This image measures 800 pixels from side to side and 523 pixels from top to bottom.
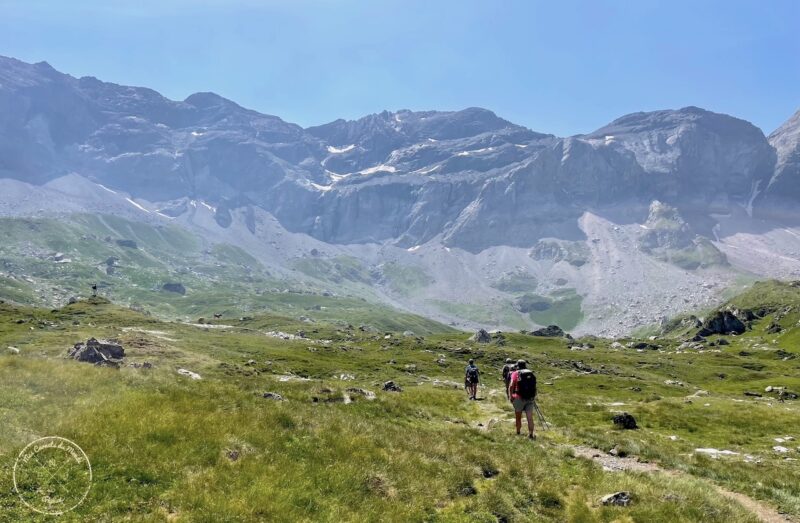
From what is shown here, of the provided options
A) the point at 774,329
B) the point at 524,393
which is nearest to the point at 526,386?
the point at 524,393

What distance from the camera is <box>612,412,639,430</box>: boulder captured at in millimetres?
34594

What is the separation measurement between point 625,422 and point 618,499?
68.9 ft

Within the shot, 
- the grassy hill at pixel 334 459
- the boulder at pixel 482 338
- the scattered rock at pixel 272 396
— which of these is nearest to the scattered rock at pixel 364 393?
the grassy hill at pixel 334 459

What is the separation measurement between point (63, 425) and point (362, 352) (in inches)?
4053

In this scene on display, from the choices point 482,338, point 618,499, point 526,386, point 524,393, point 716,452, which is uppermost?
point 526,386

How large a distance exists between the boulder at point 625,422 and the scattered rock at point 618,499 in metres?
20.0

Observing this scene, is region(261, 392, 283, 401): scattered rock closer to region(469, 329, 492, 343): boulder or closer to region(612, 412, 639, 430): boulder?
region(612, 412, 639, 430): boulder

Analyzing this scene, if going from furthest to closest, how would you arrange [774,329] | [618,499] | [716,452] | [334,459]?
[774,329] < [716,452] < [334,459] < [618,499]

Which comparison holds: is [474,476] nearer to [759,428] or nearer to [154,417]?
[154,417]

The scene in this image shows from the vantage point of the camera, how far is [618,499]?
16.3 metres

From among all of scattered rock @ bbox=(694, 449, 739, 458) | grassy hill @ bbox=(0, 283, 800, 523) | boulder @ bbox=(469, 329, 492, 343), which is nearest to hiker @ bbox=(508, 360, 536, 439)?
grassy hill @ bbox=(0, 283, 800, 523)

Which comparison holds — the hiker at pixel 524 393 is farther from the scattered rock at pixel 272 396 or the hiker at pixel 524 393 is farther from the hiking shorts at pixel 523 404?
the scattered rock at pixel 272 396

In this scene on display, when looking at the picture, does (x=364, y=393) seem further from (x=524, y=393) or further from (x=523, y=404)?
(x=524, y=393)

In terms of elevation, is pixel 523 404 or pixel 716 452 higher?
pixel 523 404
